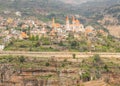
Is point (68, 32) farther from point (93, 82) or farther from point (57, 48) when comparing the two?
point (93, 82)

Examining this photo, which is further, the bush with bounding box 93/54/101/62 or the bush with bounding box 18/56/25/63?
the bush with bounding box 93/54/101/62

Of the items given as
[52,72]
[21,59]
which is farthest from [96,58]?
[21,59]

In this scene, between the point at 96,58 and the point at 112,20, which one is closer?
the point at 96,58

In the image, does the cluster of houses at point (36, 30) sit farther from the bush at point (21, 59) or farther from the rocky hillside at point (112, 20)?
the rocky hillside at point (112, 20)

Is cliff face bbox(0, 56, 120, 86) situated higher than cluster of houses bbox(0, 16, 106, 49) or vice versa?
cluster of houses bbox(0, 16, 106, 49)

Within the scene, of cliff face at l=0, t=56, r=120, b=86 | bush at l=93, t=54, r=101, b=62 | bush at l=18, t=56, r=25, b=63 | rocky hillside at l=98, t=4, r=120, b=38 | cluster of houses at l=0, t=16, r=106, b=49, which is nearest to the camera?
cliff face at l=0, t=56, r=120, b=86

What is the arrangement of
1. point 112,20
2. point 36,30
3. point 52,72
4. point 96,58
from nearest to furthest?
point 52,72, point 96,58, point 36,30, point 112,20

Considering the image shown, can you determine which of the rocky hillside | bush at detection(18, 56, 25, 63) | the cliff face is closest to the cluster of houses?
bush at detection(18, 56, 25, 63)

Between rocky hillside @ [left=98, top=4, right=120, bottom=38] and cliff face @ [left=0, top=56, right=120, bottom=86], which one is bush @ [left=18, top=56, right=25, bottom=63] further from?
rocky hillside @ [left=98, top=4, right=120, bottom=38]

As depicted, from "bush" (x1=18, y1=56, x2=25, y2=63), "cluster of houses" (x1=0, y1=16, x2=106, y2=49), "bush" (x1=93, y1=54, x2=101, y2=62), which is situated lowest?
"bush" (x1=93, y1=54, x2=101, y2=62)

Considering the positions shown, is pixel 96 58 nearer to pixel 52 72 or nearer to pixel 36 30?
pixel 52 72

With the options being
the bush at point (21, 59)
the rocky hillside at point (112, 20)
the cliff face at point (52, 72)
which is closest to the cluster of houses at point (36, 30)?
the bush at point (21, 59)

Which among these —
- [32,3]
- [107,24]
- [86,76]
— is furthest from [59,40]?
[32,3]
